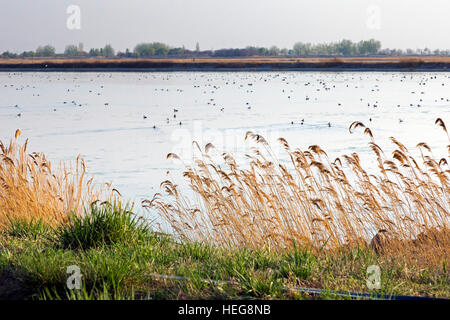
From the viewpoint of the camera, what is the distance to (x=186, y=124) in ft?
75.6

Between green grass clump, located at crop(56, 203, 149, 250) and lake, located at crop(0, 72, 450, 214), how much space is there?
4.94m

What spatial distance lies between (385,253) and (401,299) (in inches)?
98.6

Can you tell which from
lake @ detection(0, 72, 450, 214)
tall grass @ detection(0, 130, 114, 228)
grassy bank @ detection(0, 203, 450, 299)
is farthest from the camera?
lake @ detection(0, 72, 450, 214)

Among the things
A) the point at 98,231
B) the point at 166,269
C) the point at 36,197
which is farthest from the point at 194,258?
the point at 36,197

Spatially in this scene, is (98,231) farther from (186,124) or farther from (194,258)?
(186,124)

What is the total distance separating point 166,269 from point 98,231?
4.36ft

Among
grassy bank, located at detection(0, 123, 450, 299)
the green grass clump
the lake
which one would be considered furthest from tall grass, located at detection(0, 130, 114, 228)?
the lake

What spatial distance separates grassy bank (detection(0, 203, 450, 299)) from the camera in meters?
5.15

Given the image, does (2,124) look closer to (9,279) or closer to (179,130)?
(179,130)

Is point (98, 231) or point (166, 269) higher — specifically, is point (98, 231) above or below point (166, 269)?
above

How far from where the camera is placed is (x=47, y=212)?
9.19 m

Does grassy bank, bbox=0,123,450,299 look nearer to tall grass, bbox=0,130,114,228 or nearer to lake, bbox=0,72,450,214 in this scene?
tall grass, bbox=0,130,114,228

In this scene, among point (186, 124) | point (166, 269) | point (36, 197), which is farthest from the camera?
point (186, 124)

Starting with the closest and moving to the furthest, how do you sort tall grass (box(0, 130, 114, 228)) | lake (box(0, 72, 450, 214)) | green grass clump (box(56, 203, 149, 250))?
1. green grass clump (box(56, 203, 149, 250))
2. tall grass (box(0, 130, 114, 228))
3. lake (box(0, 72, 450, 214))
